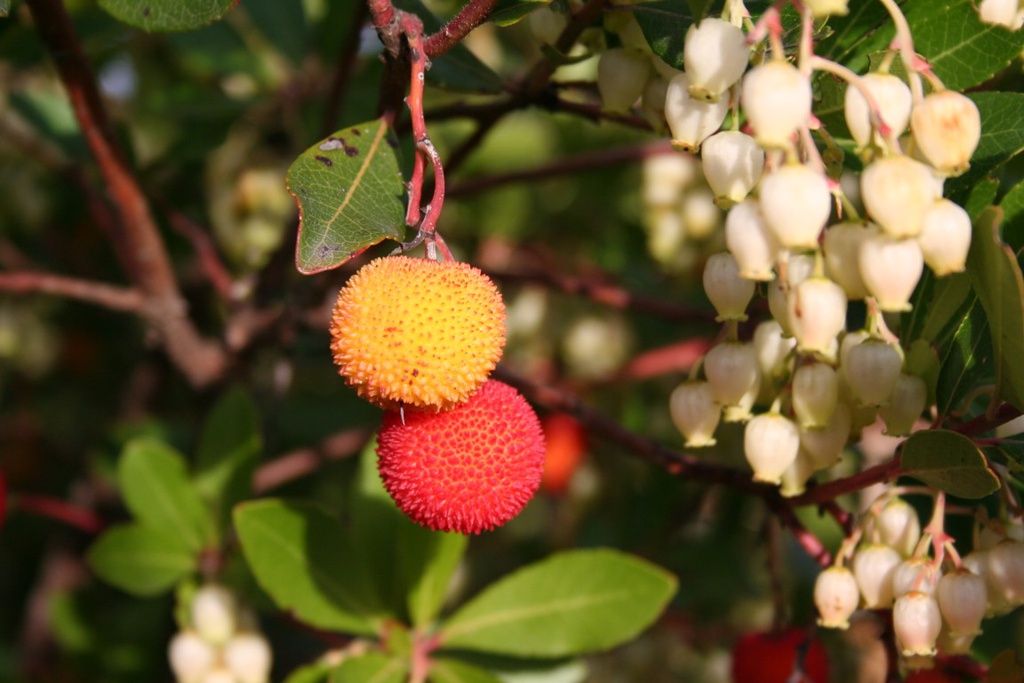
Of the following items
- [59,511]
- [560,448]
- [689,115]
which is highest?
Answer: [689,115]

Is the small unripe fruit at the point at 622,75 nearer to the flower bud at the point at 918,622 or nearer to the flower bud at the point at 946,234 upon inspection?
the flower bud at the point at 946,234

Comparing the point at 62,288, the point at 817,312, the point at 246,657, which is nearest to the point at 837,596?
the point at 817,312

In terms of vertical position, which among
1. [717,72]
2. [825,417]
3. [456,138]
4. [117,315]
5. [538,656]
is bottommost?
[117,315]

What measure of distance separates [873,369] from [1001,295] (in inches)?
3.9

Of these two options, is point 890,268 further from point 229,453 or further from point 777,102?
point 229,453

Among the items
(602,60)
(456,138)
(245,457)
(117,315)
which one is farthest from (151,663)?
(602,60)

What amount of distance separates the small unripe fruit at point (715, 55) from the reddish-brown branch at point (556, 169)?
598 mm

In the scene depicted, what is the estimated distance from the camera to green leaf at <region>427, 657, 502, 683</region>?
1.13 metres

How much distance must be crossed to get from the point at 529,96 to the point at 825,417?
1.35 feet

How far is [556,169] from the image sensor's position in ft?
4.62

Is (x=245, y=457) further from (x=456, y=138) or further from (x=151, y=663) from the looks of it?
(x=456, y=138)

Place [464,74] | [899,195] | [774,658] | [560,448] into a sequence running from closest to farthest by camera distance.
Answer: [899,195], [464,74], [774,658], [560,448]

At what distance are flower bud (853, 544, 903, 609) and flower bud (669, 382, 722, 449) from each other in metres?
0.16

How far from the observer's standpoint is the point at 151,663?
1676 mm
